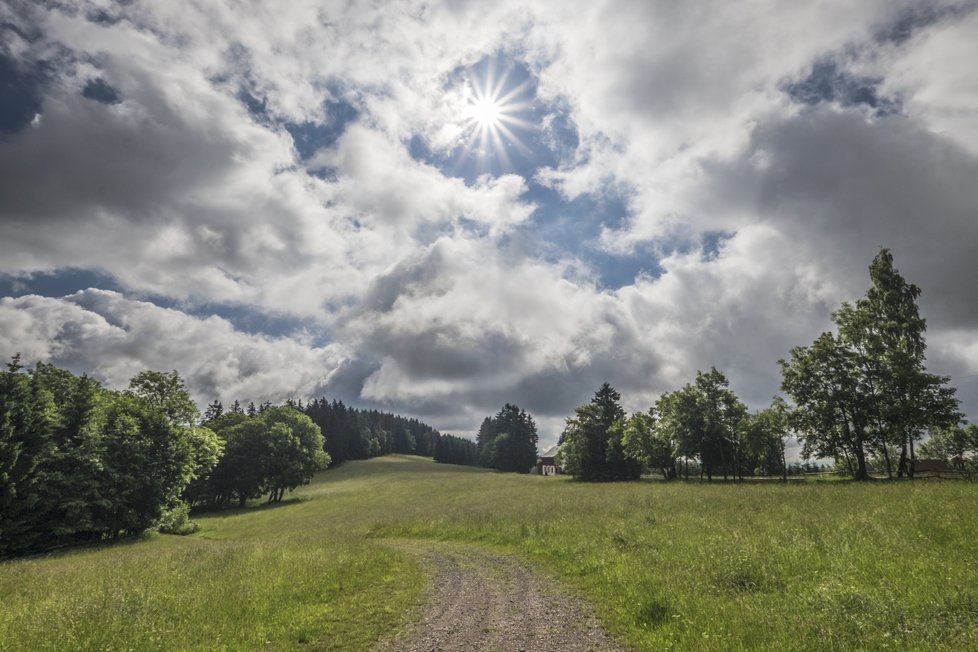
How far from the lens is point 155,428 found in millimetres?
37125

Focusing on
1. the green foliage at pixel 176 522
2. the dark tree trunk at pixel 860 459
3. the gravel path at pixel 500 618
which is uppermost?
the dark tree trunk at pixel 860 459

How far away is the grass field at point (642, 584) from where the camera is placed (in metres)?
8.55

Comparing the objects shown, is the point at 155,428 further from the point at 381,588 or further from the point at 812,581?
the point at 812,581

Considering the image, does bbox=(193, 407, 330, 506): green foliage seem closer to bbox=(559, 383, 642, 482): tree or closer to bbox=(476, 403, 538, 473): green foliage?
bbox=(559, 383, 642, 482): tree

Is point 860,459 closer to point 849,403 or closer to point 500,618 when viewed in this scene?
point 849,403

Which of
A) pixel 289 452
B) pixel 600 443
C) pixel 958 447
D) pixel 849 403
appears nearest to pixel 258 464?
pixel 289 452

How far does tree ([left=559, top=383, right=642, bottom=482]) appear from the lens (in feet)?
227

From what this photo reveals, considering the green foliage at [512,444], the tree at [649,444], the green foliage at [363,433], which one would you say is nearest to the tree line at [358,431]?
the green foliage at [363,433]

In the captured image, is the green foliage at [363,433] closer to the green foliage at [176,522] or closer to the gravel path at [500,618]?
the green foliage at [176,522]

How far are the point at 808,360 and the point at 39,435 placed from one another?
62.8 meters

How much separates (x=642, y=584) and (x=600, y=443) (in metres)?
61.5

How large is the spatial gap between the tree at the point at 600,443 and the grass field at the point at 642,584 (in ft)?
155

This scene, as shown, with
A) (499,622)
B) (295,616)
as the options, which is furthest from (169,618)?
(499,622)

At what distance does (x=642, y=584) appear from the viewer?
1212cm
